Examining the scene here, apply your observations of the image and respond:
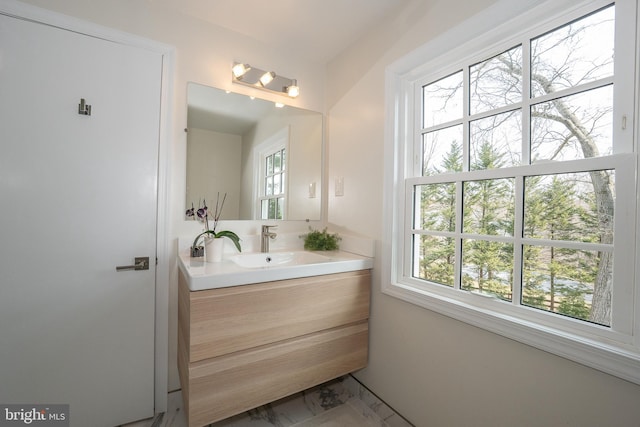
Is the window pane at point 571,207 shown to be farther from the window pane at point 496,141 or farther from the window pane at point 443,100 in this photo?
the window pane at point 443,100

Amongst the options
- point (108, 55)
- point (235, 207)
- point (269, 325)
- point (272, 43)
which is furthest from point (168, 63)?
point (269, 325)

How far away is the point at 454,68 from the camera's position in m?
1.37

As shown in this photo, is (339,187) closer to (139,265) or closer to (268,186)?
(268,186)

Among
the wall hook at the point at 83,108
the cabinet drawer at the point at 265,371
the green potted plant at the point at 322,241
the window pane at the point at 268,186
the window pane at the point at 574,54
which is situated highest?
the window pane at the point at 574,54

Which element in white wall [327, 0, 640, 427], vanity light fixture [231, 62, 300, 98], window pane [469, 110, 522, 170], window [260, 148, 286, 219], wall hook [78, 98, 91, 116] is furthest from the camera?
window [260, 148, 286, 219]

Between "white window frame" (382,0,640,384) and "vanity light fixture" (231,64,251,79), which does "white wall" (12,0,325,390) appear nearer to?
"vanity light fixture" (231,64,251,79)

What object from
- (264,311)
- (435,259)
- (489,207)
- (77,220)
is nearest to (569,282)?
(489,207)

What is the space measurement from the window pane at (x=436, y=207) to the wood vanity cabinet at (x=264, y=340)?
19.7 inches

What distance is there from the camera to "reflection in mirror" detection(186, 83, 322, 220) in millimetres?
1693

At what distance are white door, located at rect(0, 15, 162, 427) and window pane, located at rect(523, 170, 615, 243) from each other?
6.01 ft

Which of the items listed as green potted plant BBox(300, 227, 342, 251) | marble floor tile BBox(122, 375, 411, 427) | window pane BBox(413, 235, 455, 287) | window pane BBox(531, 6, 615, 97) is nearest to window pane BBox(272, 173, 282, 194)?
green potted plant BBox(300, 227, 342, 251)

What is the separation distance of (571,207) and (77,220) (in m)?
2.14

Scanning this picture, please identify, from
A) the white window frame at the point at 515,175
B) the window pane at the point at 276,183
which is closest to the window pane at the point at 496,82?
Answer: the white window frame at the point at 515,175

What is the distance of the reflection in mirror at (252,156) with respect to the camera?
169cm
